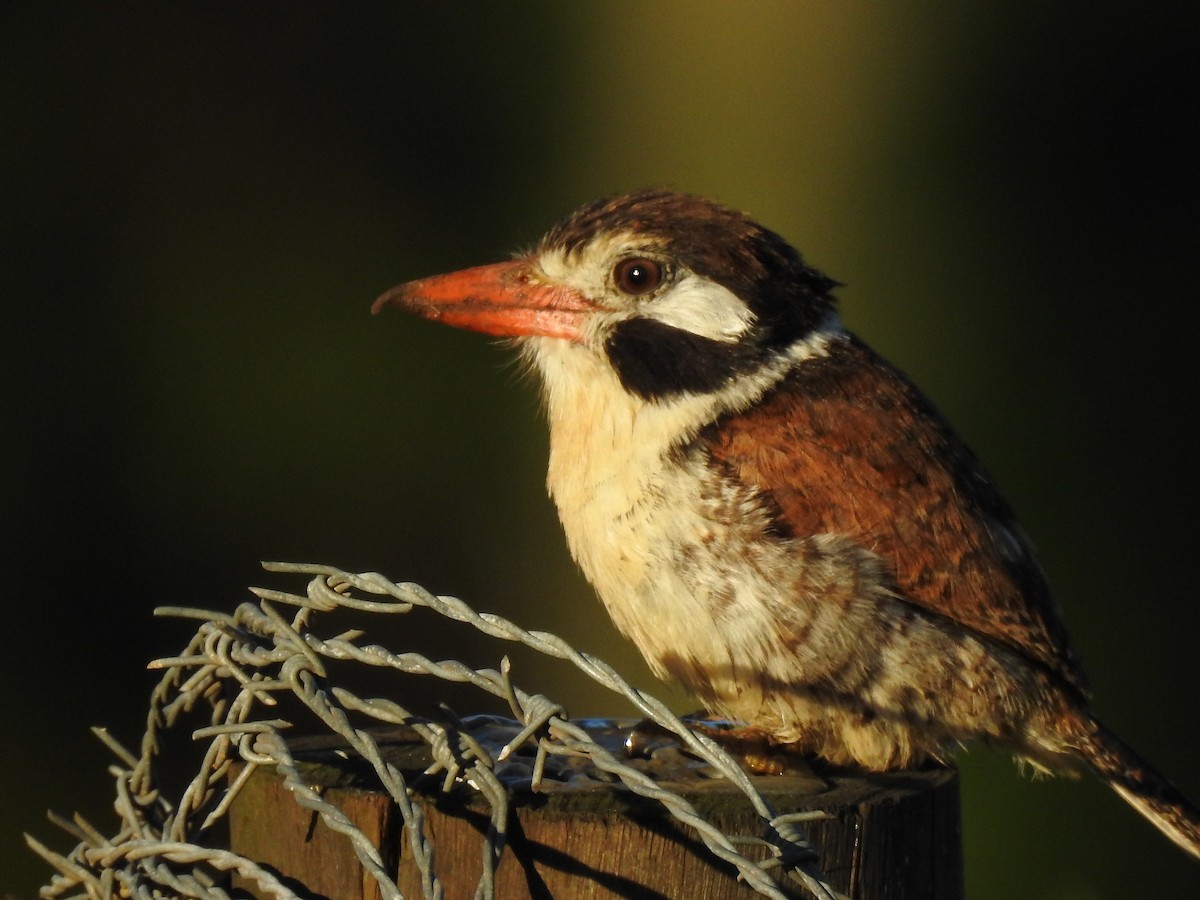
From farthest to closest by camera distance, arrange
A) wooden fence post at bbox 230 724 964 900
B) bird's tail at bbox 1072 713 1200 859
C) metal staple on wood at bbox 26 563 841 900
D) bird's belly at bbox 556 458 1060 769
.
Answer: bird's tail at bbox 1072 713 1200 859, bird's belly at bbox 556 458 1060 769, wooden fence post at bbox 230 724 964 900, metal staple on wood at bbox 26 563 841 900

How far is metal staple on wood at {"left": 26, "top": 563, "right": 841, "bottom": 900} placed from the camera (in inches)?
67.3

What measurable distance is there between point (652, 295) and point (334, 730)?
141 centimetres

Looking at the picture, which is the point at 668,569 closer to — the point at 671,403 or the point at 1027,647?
the point at 671,403

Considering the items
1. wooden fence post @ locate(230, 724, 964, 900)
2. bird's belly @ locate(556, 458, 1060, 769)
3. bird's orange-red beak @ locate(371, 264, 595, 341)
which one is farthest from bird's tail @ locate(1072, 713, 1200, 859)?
bird's orange-red beak @ locate(371, 264, 595, 341)

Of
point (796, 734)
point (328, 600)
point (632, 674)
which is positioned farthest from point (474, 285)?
point (632, 674)

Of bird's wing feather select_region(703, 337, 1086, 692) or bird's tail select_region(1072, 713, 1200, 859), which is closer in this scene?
bird's wing feather select_region(703, 337, 1086, 692)

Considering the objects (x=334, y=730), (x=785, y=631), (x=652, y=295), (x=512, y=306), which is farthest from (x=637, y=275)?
(x=334, y=730)

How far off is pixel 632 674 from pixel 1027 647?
3.66 metres

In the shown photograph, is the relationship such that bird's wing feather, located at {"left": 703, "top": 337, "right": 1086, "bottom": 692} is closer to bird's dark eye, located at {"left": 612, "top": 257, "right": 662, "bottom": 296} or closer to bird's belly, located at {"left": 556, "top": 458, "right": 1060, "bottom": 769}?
bird's belly, located at {"left": 556, "top": 458, "right": 1060, "bottom": 769}

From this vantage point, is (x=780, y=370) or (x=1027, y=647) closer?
(x=1027, y=647)

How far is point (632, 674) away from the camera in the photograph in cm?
658

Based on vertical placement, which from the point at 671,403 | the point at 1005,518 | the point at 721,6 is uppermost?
the point at 721,6

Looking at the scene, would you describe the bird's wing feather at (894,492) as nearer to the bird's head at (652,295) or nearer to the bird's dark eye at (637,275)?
the bird's head at (652,295)

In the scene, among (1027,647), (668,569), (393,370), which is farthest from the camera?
(393,370)
